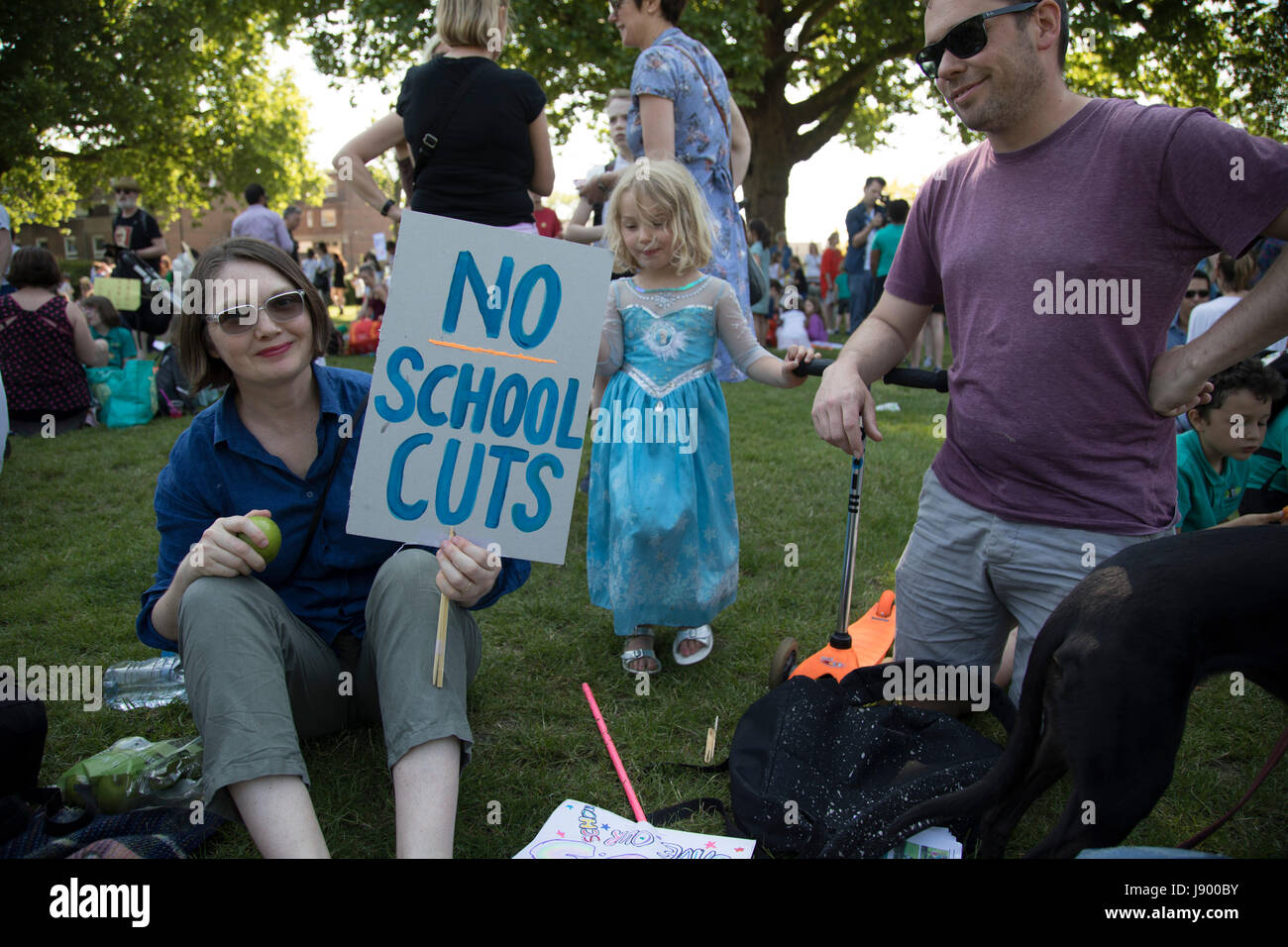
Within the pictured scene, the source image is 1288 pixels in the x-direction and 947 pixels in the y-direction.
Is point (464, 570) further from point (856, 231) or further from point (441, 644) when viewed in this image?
point (856, 231)

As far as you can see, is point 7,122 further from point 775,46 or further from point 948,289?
point 948,289

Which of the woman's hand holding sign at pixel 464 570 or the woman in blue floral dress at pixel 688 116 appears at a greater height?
the woman in blue floral dress at pixel 688 116

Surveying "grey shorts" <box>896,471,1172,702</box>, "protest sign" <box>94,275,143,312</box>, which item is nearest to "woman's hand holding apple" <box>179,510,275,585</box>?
"grey shorts" <box>896,471,1172,702</box>

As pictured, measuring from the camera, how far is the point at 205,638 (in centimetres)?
192

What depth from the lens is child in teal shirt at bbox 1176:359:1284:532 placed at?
3.45 metres

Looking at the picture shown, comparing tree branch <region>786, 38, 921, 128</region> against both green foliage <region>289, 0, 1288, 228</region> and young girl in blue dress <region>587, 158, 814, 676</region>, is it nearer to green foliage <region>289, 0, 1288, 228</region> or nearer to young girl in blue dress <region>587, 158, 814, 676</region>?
green foliage <region>289, 0, 1288, 228</region>

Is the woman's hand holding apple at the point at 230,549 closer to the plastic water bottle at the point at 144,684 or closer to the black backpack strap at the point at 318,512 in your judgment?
the black backpack strap at the point at 318,512

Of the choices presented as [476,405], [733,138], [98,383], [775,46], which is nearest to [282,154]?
[775,46]

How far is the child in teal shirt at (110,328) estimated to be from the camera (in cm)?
855

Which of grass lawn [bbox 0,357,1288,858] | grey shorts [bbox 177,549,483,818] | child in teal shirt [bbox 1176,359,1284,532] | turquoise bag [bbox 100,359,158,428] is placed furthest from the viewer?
turquoise bag [bbox 100,359,158,428]

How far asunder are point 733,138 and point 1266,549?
12.1ft

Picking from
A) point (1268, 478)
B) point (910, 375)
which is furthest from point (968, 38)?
point (1268, 478)

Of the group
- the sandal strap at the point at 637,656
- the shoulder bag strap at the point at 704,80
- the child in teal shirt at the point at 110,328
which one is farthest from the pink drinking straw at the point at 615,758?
the child in teal shirt at the point at 110,328

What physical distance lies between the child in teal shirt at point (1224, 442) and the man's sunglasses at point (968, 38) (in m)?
2.01
